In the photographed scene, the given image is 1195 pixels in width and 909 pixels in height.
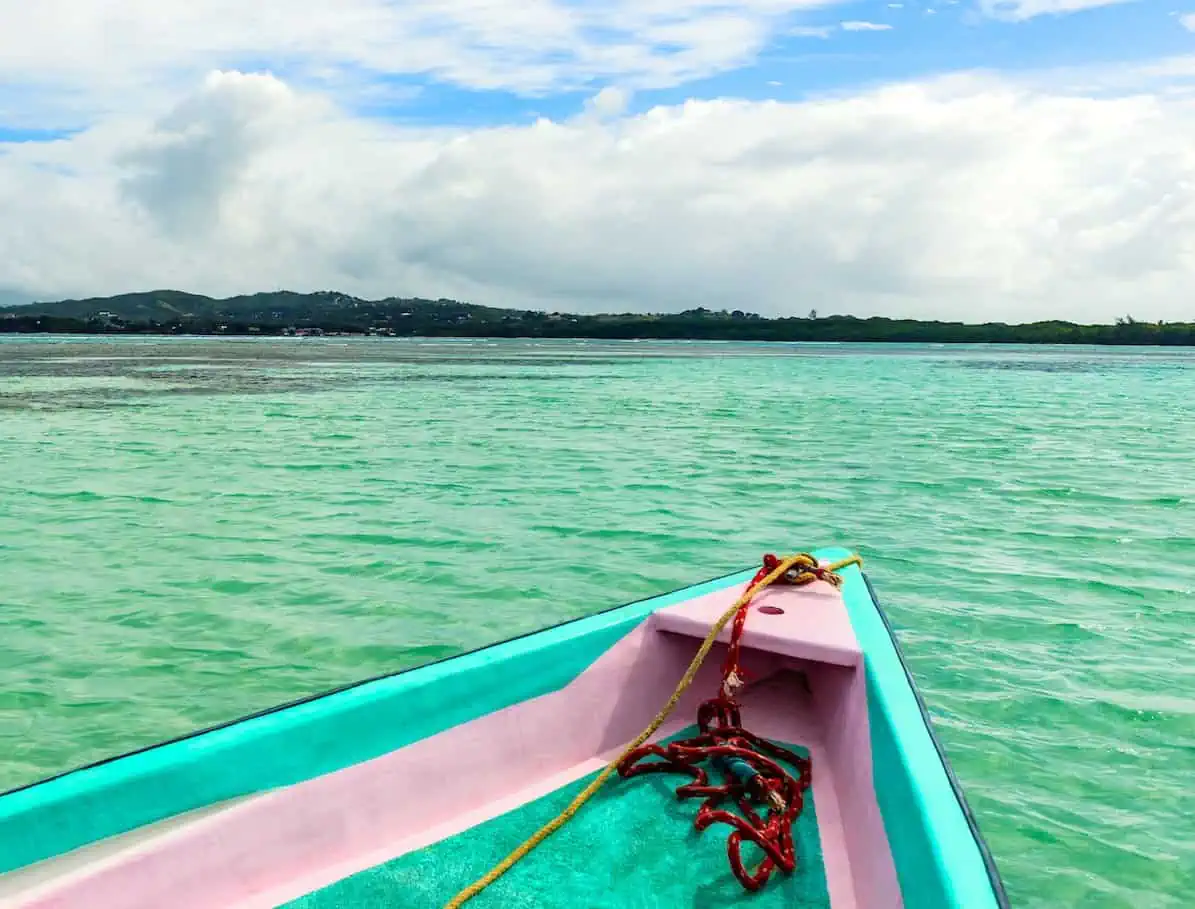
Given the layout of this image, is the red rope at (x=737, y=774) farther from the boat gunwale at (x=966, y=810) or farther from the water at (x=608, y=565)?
the water at (x=608, y=565)

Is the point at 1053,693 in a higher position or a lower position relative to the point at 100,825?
lower

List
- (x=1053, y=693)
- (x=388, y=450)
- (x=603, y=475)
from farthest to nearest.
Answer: (x=388, y=450) → (x=603, y=475) → (x=1053, y=693)

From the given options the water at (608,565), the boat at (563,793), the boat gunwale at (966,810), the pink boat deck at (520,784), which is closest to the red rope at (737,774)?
the boat at (563,793)

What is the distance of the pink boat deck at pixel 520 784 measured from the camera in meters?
2.96

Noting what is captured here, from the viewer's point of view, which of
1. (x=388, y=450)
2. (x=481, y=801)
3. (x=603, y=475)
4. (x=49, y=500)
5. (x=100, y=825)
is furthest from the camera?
(x=388, y=450)

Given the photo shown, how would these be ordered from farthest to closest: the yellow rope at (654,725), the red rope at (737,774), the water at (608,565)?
1. the water at (608,565)
2. the red rope at (737,774)
3. the yellow rope at (654,725)

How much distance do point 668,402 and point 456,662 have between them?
28.6 meters

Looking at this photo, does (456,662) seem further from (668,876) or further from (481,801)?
(668,876)

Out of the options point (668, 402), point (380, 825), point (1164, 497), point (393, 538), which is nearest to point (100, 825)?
point (380, 825)

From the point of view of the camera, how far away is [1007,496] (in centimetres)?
1380

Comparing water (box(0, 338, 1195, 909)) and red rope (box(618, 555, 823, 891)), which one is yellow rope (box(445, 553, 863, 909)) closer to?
red rope (box(618, 555, 823, 891))

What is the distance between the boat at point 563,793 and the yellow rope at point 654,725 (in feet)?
0.05

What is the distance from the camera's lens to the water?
543cm

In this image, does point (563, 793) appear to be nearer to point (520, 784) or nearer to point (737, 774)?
point (520, 784)
